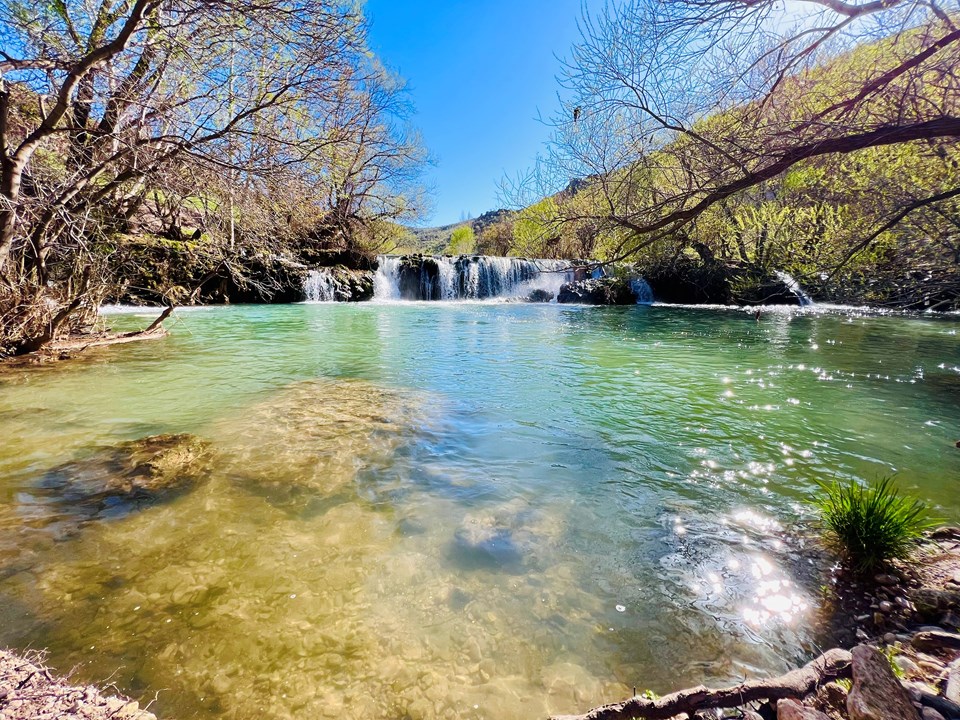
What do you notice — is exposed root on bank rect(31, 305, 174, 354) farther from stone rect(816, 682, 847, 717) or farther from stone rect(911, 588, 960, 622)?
stone rect(911, 588, 960, 622)

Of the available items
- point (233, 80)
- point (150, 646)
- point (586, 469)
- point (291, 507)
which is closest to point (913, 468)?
point (586, 469)

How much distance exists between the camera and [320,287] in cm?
2398

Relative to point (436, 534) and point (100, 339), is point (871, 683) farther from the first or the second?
point (100, 339)

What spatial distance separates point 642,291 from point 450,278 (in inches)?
449

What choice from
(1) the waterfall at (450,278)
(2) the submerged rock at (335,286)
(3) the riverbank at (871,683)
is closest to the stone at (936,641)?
(3) the riverbank at (871,683)

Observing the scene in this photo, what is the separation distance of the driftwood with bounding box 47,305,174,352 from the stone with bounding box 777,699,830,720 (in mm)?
10192

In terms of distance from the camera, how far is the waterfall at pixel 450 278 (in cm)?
2530

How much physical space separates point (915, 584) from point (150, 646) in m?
3.84

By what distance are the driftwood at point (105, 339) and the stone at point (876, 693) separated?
10355mm

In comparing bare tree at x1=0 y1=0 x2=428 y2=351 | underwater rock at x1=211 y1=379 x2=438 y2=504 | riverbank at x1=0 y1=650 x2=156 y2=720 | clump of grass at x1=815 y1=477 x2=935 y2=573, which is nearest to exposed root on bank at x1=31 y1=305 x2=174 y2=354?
bare tree at x1=0 y1=0 x2=428 y2=351

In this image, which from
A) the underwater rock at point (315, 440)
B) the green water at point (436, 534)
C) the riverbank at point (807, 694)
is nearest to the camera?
the riverbank at point (807, 694)

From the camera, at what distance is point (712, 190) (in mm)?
3365

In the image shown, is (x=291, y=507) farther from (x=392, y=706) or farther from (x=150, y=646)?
(x=392, y=706)

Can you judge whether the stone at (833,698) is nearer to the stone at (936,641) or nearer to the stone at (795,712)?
the stone at (795,712)
